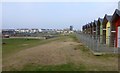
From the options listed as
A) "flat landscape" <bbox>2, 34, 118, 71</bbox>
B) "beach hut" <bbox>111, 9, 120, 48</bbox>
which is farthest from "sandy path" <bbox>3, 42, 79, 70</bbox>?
"beach hut" <bbox>111, 9, 120, 48</bbox>

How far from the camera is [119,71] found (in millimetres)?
10859

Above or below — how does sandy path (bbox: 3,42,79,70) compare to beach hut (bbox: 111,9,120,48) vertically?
below

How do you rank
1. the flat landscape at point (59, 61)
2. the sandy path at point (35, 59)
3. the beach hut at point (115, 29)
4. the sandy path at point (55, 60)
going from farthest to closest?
the beach hut at point (115, 29) → the sandy path at point (35, 59) → the sandy path at point (55, 60) → the flat landscape at point (59, 61)

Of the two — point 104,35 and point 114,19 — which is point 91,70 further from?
point 104,35

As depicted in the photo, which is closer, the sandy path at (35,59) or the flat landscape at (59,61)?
Result: the flat landscape at (59,61)

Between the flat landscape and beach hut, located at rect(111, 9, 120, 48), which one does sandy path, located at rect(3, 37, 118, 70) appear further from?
beach hut, located at rect(111, 9, 120, 48)

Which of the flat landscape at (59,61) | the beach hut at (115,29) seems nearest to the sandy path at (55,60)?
the flat landscape at (59,61)

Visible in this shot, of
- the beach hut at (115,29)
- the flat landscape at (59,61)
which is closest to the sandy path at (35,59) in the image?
the flat landscape at (59,61)

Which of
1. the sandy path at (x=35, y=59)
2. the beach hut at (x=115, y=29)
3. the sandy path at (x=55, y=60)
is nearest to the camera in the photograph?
the sandy path at (x=55, y=60)

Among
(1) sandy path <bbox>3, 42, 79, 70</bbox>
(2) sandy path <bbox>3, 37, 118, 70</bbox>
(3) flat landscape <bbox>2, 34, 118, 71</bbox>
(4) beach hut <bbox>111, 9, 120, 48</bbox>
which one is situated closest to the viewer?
(3) flat landscape <bbox>2, 34, 118, 71</bbox>

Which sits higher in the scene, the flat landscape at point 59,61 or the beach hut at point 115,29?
the beach hut at point 115,29

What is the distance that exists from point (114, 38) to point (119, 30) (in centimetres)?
143

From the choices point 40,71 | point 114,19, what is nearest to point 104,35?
point 114,19

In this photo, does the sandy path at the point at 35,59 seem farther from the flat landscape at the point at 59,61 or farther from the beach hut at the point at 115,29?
the beach hut at the point at 115,29
